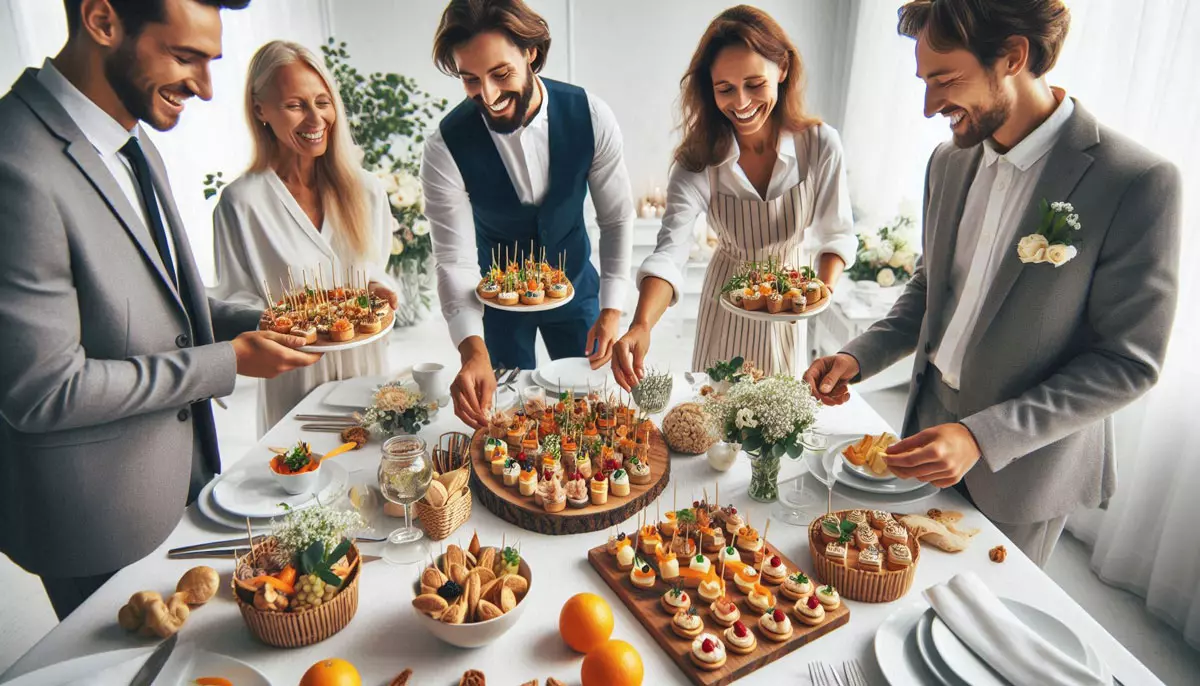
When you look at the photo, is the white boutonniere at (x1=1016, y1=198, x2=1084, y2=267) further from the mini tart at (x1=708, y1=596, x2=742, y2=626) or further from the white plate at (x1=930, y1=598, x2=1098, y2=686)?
the mini tart at (x1=708, y1=596, x2=742, y2=626)

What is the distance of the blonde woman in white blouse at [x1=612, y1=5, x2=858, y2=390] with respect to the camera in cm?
216

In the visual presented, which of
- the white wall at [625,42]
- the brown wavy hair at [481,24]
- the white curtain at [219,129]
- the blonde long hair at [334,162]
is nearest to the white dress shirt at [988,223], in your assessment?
the brown wavy hair at [481,24]

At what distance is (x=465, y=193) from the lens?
2.51m

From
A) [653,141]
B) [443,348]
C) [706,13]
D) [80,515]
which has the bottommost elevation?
[443,348]

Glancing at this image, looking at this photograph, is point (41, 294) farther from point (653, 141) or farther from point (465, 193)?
point (653, 141)

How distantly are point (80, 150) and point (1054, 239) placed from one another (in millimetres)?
1961

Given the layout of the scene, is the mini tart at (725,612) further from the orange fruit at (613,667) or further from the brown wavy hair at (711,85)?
the brown wavy hair at (711,85)

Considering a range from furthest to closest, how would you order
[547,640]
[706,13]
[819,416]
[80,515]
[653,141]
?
[653,141] → [706,13] → [819,416] → [80,515] → [547,640]

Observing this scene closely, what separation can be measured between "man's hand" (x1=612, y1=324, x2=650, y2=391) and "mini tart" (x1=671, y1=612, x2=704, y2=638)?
2.75 ft

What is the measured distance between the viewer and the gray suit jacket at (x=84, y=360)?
1.34 metres

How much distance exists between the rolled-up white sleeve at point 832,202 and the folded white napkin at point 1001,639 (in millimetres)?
1329

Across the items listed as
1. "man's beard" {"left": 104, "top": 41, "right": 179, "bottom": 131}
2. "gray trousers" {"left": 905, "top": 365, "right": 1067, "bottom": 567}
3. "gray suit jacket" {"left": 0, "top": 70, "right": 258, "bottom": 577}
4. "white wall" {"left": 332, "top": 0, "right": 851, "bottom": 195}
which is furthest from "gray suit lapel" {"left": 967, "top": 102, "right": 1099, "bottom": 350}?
"white wall" {"left": 332, "top": 0, "right": 851, "bottom": 195}

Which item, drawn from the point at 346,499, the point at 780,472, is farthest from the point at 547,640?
the point at 780,472

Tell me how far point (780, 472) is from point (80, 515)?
156 cm
